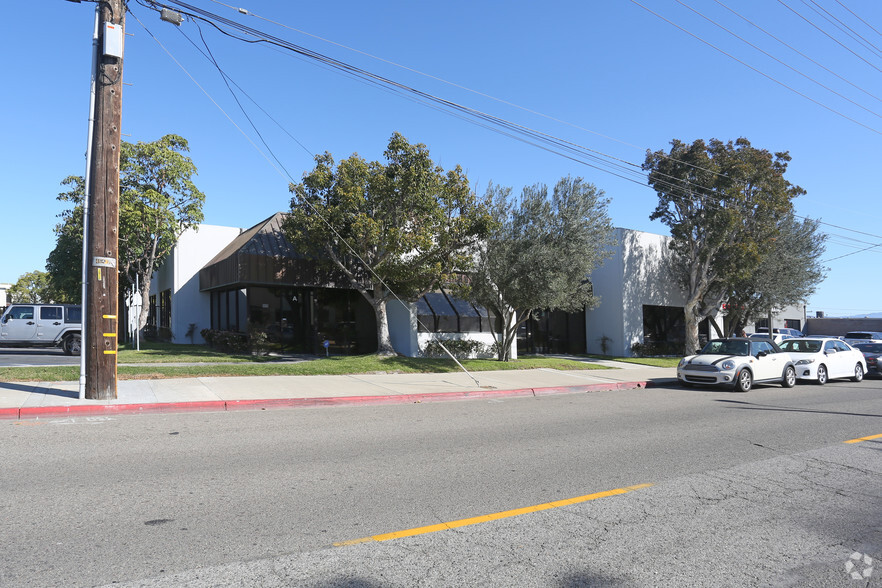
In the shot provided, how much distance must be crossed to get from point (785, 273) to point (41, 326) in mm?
30453

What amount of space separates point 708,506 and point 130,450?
642cm

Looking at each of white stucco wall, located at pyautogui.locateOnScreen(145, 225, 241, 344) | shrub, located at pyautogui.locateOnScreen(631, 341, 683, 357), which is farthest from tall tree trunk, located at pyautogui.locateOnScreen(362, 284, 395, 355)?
shrub, located at pyautogui.locateOnScreen(631, 341, 683, 357)

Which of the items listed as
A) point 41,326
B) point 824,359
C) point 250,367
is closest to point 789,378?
point 824,359

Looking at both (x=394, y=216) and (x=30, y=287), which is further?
(x=30, y=287)

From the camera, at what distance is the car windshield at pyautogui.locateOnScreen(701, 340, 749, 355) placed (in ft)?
52.5

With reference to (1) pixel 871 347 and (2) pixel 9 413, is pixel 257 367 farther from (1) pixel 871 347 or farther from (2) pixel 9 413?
(1) pixel 871 347

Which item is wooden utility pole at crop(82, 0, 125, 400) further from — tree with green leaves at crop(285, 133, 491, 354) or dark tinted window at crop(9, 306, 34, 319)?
dark tinted window at crop(9, 306, 34, 319)

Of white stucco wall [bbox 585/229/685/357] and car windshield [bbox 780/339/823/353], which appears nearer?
car windshield [bbox 780/339/823/353]

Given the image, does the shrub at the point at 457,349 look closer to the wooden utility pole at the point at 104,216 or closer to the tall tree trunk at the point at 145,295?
the wooden utility pole at the point at 104,216

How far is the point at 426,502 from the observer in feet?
17.1

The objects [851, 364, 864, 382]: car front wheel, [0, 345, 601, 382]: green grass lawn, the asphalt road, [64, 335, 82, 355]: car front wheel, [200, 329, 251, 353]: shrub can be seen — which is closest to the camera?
the asphalt road

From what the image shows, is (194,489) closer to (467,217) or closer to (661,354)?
(467,217)

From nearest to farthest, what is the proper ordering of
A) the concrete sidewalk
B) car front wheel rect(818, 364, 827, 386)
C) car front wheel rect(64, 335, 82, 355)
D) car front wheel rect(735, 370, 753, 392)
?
the concrete sidewalk
car front wheel rect(735, 370, 753, 392)
car front wheel rect(818, 364, 827, 386)
car front wheel rect(64, 335, 82, 355)

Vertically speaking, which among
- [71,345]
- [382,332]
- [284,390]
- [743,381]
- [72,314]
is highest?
[72,314]
